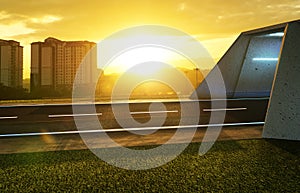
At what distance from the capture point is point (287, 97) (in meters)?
9.05

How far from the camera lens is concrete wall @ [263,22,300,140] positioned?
8.74 meters

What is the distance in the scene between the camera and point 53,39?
49031 mm

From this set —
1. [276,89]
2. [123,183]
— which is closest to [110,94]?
[276,89]

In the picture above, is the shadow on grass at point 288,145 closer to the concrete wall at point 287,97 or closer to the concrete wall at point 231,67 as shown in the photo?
the concrete wall at point 287,97

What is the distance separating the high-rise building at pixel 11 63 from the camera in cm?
4300

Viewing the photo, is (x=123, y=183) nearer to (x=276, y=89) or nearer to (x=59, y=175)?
(x=59, y=175)

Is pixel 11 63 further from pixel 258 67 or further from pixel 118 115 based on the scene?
pixel 258 67

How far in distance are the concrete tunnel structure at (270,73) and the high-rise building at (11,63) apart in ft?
122

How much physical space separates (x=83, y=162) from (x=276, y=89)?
310 inches

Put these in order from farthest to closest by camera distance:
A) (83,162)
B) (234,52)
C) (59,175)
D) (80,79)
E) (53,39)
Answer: (53,39) → (80,79) → (234,52) → (83,162) → (59,175)

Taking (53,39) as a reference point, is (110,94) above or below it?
below

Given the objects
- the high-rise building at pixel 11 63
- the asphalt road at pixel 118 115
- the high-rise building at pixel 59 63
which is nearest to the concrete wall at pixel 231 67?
the asphalt road at pixel 118 115

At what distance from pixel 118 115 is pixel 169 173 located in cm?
842

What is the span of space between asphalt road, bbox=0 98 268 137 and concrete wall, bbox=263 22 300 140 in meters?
3.01
